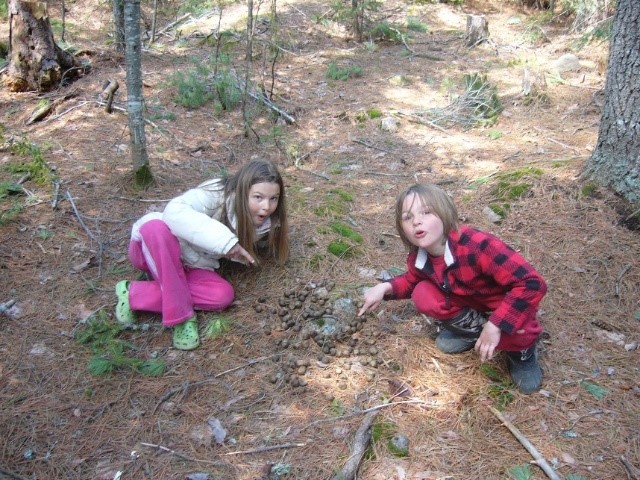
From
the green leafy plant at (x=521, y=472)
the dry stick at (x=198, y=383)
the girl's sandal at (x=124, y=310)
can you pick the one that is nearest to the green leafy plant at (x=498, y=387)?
the green leafy plant at (x=521, y=472)

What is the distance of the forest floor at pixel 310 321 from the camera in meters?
2.36

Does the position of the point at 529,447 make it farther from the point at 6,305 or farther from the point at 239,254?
the point at 6,305

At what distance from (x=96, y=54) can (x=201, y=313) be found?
589cm

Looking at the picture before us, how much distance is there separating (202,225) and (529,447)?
2176 millimetres

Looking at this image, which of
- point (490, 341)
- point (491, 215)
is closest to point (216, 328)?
point (490, 341)

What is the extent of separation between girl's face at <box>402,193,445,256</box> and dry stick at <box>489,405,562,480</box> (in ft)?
3.11

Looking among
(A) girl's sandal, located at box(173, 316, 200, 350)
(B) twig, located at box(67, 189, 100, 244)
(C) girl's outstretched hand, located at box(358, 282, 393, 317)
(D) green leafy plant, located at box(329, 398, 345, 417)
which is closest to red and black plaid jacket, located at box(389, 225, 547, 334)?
(C) girl's outstretched hand, located at box(358, 282, 393, 317)

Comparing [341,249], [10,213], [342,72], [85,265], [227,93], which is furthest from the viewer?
[342,72]

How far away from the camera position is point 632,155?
3656 mm

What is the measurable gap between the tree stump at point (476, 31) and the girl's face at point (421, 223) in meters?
8.26

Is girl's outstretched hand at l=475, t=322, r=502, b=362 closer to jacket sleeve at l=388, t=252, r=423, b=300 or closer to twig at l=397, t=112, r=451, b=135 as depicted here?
jacket sleeve at l=388, t=252, r=423, b=300

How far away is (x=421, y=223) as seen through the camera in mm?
2502

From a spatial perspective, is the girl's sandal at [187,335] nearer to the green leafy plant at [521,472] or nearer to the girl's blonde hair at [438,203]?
the girl's blonde hair at [438,203]

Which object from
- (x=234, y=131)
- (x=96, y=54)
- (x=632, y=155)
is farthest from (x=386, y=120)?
(x=96, y=54)
